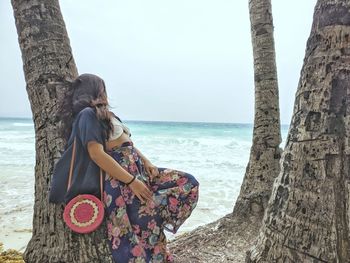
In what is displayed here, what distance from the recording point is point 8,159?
16.2 meters

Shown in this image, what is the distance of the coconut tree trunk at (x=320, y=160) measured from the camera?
1.80m

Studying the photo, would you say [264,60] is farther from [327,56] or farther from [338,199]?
[338,199]

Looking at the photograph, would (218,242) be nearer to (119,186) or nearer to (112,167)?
(119,186)

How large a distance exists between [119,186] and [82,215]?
0.29 metres

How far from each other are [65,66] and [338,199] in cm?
189

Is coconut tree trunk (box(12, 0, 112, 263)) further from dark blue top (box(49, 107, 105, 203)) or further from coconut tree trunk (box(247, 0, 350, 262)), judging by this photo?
coconut tree trunk (box(247, 0, 350, 262))

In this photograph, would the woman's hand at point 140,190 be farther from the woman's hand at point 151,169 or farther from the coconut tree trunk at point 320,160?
the coconut tree trunk at point 320,160

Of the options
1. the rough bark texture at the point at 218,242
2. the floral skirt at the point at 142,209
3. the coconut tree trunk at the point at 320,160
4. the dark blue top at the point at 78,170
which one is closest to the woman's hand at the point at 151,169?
the floral skirt at the point at 142,209

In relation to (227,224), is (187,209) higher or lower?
higher

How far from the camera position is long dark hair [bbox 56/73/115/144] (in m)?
2.38

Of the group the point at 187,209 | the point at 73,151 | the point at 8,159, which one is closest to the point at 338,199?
the point at 187,209

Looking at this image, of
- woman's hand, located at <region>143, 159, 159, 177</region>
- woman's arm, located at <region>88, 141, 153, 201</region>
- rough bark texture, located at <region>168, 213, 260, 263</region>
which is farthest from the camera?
rough bark texture, located at <region>168, 213, 260, 263</region>

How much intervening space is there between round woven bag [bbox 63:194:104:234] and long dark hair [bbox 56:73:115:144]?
0.42 meters

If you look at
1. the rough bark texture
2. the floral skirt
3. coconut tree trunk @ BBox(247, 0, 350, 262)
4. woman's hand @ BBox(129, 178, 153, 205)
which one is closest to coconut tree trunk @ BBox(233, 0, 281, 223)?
the rough bark texture
